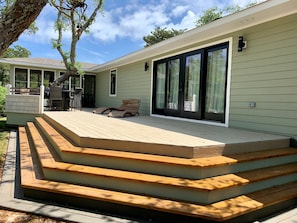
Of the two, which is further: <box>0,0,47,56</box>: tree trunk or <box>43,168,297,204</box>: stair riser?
<box>0,0,47,56</box>: tree trunk

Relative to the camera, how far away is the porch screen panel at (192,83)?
20.3 feet

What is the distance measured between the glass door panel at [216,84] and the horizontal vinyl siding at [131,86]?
9.87 feet

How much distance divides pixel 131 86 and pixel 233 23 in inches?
226

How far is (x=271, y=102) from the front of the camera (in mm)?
4336

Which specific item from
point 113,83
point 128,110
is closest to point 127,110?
point 128,110

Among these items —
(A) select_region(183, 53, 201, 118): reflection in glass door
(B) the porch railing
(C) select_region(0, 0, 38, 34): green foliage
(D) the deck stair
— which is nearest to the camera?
(D) the deck stair

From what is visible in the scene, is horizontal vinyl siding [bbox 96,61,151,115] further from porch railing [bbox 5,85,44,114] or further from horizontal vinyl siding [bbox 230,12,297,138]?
horizontal vinyl siding [bbox 230,12,297,138]

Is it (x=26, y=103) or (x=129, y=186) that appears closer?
(x=129, y=186)

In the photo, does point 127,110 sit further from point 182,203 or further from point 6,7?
point 182,203

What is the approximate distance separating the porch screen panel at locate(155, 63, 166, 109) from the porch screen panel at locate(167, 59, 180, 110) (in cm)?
33

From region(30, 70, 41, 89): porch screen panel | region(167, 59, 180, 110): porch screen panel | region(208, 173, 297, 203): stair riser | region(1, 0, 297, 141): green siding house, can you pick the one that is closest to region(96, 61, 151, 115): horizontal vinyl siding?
region(1, 0, 297, 141): green siding house

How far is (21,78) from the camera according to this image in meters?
12.8

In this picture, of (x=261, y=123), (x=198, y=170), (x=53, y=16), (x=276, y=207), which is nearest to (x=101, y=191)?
(x=198, y=170)

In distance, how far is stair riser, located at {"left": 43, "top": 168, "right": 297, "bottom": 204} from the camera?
248 centimetres
